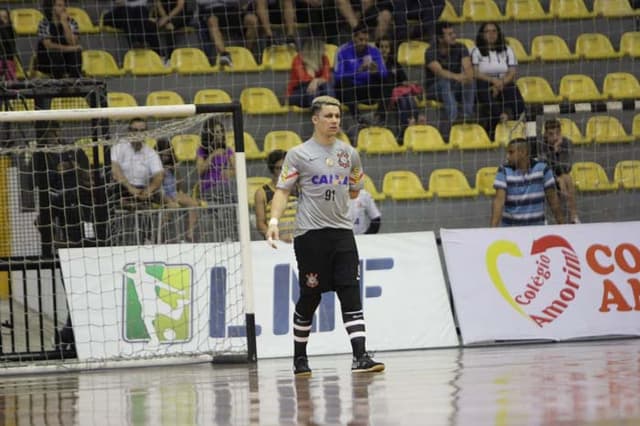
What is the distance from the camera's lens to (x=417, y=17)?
19.0 m

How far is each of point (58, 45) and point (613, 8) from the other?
8.66 metres

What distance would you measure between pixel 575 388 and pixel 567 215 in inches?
349

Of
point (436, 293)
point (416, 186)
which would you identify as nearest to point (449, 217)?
point (416, 186)

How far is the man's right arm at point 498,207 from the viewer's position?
15.9m

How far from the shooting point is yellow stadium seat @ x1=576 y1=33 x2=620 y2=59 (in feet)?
64.0

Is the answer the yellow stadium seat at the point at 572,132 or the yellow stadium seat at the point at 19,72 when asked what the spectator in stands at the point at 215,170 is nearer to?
the yellow stadium seat at the point at 19,72

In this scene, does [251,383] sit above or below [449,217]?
below

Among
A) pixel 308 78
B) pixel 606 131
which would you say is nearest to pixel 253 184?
pixel 308 78

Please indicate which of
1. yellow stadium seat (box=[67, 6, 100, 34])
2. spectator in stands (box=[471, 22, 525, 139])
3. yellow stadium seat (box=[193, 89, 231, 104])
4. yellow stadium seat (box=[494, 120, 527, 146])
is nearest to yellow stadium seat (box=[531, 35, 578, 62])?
→ spectator in stands (box=[471, 22, 525, 139])

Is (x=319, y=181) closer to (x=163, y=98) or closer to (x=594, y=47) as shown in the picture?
(x=163, y=98)

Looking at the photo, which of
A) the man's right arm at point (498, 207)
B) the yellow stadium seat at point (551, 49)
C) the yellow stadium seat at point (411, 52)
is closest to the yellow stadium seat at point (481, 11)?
the yellow stadium seat at point (551, 49)

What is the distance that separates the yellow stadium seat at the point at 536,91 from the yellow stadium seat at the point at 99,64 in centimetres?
601

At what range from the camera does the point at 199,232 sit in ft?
49.9

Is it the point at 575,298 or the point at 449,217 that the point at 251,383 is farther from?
the point at 449,217
